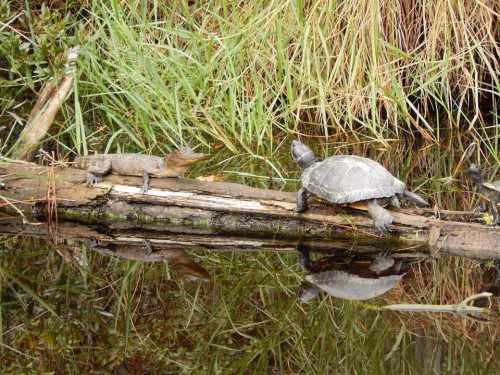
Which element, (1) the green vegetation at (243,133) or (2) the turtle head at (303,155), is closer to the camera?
(1) the green vegetation at (243,133)

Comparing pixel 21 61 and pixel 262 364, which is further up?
pixel 21 61

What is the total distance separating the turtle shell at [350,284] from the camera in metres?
3.58

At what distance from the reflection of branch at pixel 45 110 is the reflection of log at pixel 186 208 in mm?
423

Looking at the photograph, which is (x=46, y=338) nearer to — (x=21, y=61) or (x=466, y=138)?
(x=21, y=61)

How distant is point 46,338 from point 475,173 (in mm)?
2045

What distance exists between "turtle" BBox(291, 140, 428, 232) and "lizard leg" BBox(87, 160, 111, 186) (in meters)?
1.02

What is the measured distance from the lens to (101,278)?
154 inches

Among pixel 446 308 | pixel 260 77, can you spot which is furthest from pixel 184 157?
pixel 260 77

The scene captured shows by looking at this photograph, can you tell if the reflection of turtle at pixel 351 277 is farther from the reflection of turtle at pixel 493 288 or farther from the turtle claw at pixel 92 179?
the turtle claw at pixel 92 179

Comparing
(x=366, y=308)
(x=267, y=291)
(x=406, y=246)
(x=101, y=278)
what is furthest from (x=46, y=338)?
(x=406, y=246)

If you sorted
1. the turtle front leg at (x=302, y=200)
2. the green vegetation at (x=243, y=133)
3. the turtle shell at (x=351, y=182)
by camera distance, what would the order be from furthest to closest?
the turtle front leg at (x=302, y=200) → the turtle shell at (x=351, y=182) → the green vegetation at (x=243, y=133)

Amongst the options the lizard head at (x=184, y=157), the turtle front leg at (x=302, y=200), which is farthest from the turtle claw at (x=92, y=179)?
the turtle front leg at (x=302, y=200)

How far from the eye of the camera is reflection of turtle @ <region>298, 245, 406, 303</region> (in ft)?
11.8

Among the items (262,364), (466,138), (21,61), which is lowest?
(262,364)
